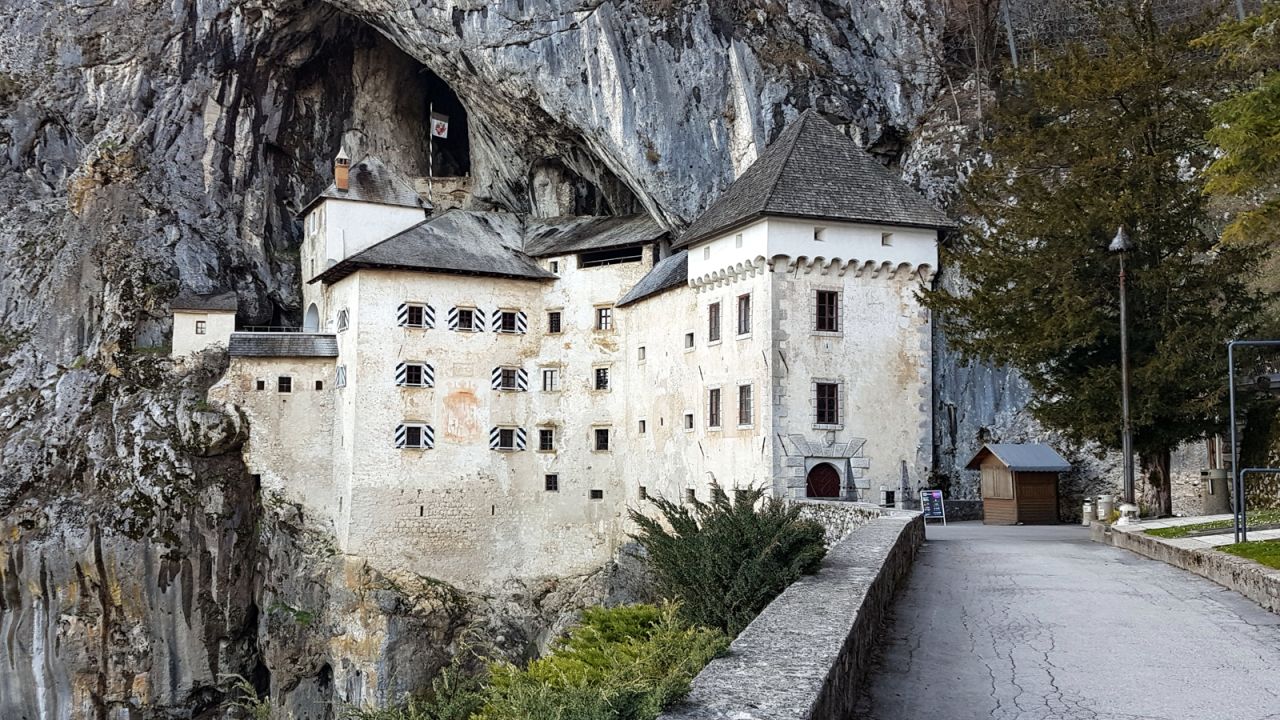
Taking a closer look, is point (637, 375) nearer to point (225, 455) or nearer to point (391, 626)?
point (391, 626)

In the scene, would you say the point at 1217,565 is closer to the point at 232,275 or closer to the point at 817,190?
the point at 817,190

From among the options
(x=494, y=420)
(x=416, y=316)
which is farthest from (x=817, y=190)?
(x=416, y=316)

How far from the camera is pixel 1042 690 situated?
745 cm

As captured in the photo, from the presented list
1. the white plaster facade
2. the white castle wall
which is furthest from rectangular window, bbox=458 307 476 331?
the white plaster facade

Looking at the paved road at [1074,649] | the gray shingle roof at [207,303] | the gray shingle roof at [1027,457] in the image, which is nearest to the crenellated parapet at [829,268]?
the gray shingle roof at [1027,457]

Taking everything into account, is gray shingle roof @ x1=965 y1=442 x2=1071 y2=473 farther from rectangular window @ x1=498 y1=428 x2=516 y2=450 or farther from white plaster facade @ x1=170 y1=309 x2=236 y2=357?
white plaster facade @ x1=170 y1=309 x2=236 y2=357

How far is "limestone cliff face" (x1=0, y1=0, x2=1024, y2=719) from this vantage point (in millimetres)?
34812

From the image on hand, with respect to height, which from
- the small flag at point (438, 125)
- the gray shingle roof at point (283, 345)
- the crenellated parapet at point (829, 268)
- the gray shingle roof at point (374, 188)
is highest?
the small flag at point (438, 125)

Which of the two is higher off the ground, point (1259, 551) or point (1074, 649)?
point (1259, 551)

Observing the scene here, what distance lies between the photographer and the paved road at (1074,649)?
7.09m

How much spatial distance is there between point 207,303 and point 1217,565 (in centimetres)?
3342

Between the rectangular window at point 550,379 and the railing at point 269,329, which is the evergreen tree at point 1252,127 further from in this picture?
the railing at point 269,329

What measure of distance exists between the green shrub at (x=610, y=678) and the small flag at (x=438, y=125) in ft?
127

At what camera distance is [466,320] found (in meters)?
36.2
